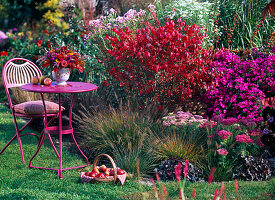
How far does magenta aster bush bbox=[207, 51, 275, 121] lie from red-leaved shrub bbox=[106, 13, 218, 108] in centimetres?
27

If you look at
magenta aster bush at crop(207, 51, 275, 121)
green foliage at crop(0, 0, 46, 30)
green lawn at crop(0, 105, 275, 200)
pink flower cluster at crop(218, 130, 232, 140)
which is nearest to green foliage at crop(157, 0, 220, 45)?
magenta aster bush at crop(207, 51, 275, 121)

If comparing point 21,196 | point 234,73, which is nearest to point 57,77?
point 21,196

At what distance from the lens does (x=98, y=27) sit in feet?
23.1

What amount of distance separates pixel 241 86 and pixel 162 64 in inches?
54.0

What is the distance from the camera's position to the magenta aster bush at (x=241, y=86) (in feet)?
19.1

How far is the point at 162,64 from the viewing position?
18.4 feet

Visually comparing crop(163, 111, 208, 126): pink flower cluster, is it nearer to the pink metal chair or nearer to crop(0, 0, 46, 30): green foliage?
the pink metal chair

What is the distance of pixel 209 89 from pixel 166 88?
2.36 ft

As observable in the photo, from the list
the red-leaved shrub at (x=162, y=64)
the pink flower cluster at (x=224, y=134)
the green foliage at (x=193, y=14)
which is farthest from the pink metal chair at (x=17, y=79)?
the green foliage at (x=193, y=14)

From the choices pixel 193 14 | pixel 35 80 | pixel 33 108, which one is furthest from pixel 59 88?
pixel 193 14

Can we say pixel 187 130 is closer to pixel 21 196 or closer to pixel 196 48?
pixel 196 48

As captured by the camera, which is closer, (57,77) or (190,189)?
(190,189)

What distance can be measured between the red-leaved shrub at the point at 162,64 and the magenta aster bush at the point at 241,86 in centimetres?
27

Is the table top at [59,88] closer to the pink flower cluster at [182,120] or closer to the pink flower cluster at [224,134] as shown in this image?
the pink flower cluster at [182,120]
